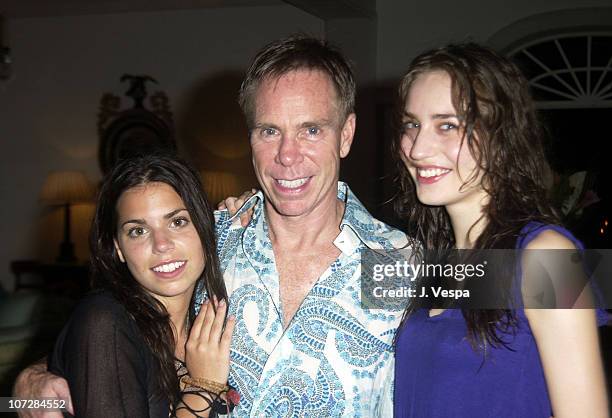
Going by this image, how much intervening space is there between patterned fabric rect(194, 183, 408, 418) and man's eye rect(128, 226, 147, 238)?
0.33m

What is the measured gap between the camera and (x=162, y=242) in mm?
1678

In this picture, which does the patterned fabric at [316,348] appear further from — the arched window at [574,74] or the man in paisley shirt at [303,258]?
the arched window at [574,74]

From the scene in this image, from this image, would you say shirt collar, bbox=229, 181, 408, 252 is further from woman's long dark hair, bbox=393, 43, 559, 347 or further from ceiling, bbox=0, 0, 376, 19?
ceiling, bbox=0, 0, 376, 19

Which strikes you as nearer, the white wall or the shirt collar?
the shirt collar

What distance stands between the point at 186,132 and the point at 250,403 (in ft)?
18.9

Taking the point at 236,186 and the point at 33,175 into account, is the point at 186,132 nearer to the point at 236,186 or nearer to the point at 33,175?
the point at 236,186

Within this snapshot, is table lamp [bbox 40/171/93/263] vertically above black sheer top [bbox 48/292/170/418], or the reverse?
table lamp [bbox 40/171/93/263]

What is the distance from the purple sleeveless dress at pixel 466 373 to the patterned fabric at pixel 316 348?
0.15 metres

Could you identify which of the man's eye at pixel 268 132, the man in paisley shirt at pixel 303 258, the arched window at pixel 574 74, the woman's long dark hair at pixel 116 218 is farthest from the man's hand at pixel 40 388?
the arched window at pixel 574 74

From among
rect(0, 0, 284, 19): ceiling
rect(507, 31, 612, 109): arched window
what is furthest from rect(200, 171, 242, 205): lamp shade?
rect(507, 31, 612, 109): arched window

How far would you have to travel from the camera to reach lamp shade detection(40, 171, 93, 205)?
7.46 meters

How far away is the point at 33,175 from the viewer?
8.05 m

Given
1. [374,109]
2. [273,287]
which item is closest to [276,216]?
[273,287]

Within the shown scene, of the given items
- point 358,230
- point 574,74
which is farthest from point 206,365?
point 574,74
